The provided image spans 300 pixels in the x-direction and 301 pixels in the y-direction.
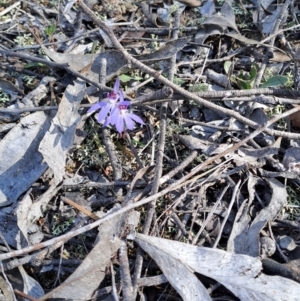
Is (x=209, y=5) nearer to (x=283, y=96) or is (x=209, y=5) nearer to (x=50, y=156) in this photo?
(x=283, y=96)

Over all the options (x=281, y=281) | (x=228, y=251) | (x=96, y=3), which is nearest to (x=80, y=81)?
(x=96, y=3)

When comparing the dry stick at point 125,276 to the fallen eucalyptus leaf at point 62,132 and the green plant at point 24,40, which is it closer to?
the fallen eucalyptus leaf at point 62,132

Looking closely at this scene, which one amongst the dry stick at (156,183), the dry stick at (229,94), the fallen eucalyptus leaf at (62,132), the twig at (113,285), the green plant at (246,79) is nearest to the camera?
the twig at (113,285)

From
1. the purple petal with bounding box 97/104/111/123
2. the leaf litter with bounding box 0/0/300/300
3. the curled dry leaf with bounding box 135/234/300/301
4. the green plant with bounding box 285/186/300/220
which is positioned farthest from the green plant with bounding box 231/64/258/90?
the curled dry leaf with bounding box 135/234/300/301

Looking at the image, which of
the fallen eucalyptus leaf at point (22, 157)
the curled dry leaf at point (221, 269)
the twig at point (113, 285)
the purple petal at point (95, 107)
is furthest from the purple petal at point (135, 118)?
the twig at point (113, 285)

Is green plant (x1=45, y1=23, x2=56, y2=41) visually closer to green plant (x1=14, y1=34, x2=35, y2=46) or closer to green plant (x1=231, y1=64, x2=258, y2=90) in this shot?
green plant (x1=14, y1=34, x2=35, y2=46)

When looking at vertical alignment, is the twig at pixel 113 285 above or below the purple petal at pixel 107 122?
below
